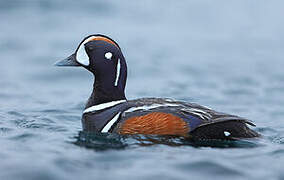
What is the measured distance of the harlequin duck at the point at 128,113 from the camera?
920cm

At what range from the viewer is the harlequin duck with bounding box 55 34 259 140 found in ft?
30.2

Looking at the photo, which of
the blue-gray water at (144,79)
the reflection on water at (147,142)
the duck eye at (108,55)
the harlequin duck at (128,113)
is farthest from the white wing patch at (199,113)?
the duck eye at (108,55)

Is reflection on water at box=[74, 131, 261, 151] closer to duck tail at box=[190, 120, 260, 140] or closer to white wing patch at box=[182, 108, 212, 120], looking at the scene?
duck tail at box=[190, 120, 260, 140]

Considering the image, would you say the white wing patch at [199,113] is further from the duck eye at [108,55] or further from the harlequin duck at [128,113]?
the duck eye at [108,55]

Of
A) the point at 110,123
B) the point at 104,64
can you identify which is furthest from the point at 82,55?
the point at 110,123

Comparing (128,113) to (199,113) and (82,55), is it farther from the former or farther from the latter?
(82,55)

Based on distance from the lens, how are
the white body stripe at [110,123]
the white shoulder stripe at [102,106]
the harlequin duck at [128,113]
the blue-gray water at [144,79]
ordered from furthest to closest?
the white shoulder stripe at [102,106] → the white body stripe at [110,123] → the harlequin duck at [128,113] → the blue-gray water at [144,79]

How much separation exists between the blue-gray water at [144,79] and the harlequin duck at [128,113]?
22 centimetres

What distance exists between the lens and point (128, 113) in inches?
368

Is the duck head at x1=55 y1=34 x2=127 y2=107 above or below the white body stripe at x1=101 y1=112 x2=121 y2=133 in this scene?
above

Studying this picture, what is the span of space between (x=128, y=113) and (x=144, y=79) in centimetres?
654

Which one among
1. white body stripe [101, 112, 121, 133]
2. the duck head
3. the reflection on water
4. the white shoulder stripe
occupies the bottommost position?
the reflection on water

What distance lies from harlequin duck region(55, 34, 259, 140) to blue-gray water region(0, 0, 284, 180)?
8.7 inches

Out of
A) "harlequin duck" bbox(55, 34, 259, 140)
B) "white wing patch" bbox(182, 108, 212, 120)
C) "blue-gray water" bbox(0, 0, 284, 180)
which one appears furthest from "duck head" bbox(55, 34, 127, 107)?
"white wing patch" bbox(182, 108, 212, 120)
